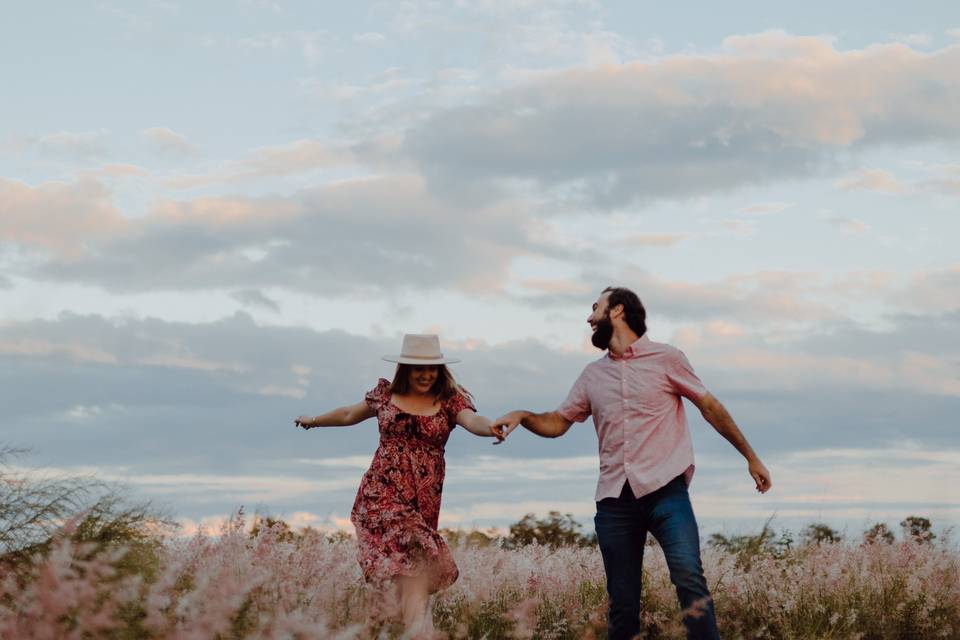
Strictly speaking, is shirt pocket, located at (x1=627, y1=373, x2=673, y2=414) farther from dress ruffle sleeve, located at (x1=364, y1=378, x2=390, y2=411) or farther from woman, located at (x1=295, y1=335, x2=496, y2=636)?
dress ruffle sleeve, located at (x1=364, y1=378, x2=390, y2=411)

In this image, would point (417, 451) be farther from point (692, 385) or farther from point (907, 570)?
point (907, 570)

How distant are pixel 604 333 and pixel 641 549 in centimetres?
135

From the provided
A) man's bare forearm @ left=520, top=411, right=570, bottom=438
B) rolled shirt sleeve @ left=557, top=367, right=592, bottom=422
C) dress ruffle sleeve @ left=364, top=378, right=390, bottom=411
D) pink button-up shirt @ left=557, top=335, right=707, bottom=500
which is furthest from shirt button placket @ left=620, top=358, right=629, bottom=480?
dress ruffle sleeve @ left=364, top=378, right=390, bottom=411

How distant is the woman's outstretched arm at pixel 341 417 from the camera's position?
25.6 feet

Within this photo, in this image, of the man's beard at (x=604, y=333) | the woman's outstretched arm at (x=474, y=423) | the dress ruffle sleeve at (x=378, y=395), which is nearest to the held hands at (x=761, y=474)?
the man's beard at (x=604, y=333)

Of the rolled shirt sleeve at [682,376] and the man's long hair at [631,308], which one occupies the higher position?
the man's long hair at [631,308]

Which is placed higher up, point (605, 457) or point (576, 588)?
point (605, 457)

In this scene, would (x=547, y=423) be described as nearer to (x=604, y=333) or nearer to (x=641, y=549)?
(x=604, y=333)

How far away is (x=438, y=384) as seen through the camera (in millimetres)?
7582

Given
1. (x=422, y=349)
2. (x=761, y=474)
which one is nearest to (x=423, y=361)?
(x=422, y=349)

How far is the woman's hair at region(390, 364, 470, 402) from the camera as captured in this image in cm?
756

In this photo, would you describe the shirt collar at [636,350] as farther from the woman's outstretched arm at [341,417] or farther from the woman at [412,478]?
the woman's outstretched arm at [341,417]

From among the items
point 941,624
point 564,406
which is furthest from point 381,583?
point 941,624

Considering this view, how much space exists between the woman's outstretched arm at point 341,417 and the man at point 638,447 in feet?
3.45
